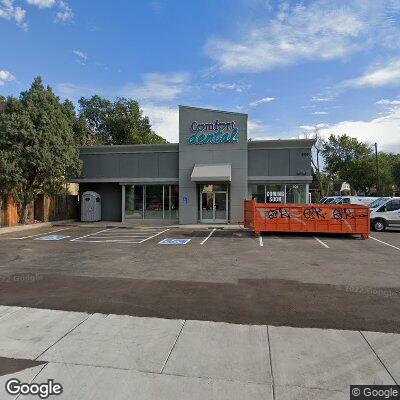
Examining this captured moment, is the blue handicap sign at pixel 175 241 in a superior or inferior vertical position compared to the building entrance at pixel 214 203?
inferior

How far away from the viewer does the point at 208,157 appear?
2297 centimetres

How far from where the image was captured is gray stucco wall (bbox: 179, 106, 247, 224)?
22.6 meters

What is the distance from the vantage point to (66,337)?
4.92m

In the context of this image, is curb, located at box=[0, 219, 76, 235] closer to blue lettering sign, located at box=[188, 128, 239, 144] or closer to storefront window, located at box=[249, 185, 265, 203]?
blue lettering sign, located at box=[188, 128, 239, 144]

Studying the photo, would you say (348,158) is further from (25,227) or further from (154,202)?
(25,227)

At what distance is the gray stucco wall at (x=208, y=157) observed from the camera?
22.6 metres

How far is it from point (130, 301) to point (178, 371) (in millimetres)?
2763

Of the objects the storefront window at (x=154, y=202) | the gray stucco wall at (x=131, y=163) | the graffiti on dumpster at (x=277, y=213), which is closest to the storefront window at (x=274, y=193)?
the graffiti on dumpster at (x=277, y=213)

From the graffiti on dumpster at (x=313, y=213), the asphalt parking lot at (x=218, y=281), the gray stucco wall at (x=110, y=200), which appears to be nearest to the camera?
the asphalt parking lot at (x=218, y=281)

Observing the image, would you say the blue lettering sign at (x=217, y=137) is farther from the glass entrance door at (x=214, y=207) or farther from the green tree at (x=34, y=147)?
the green tree at (x=34, y=147)

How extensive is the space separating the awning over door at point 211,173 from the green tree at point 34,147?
8.22 meters

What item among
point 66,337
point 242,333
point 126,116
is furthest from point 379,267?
point 126,116

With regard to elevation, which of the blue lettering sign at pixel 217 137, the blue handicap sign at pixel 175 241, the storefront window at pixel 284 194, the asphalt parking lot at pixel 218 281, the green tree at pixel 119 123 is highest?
the green tree at pixel 119 123

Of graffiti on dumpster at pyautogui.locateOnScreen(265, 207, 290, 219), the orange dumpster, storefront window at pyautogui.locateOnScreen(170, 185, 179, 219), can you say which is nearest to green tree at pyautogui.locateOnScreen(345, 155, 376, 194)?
storefront window at pyautogui.locateOnScreen(170, 185, 179, 219)
